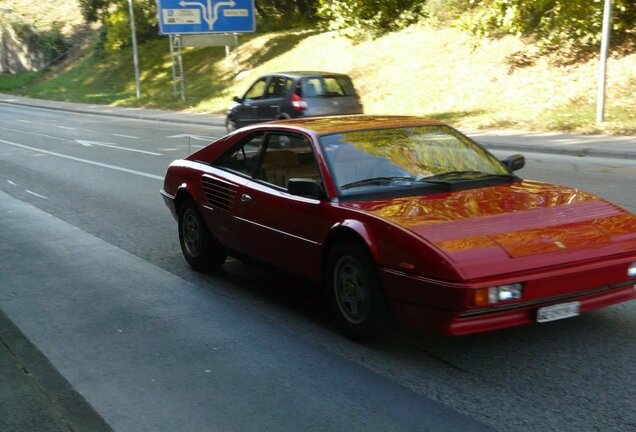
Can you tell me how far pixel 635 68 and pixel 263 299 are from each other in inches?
658

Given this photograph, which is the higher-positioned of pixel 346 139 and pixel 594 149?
pixel 346 139

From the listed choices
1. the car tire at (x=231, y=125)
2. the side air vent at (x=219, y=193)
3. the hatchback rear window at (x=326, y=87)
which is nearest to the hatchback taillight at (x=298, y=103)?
the hatchback rear window at (x=326, y=87)

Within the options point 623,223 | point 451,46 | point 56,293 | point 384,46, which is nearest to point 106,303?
point 56,293

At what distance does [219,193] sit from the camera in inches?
262

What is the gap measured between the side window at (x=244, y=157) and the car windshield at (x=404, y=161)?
85 cm

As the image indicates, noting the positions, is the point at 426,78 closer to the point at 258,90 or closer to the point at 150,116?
the point at 258,90

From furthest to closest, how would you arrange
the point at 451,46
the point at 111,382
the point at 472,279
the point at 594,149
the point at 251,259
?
the point at 451,46 → the point at 594,149 → the point at 251,259 → the point at 111,382 → the point at 472,279

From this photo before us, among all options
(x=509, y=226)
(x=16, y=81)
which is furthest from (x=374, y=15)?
(x=16, y=81)

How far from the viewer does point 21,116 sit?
33938 millimetres

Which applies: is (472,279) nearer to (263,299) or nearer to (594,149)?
(263,299)

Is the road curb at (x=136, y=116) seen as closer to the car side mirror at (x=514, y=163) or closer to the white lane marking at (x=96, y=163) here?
the white lane marking at (x=96, y=163)

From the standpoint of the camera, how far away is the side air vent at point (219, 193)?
6.46m

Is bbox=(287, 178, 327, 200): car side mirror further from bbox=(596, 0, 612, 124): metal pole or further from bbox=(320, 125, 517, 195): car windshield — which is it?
bbox=(596, 0, 612, 124): metal pole

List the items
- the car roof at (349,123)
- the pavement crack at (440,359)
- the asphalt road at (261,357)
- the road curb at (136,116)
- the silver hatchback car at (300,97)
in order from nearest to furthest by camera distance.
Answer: the asphalt road at (261,357)
the pavement crack at (440,359)
the car roof at (349,123)
the silver hatchback car at (300,97)
the road curb at (136,116)
